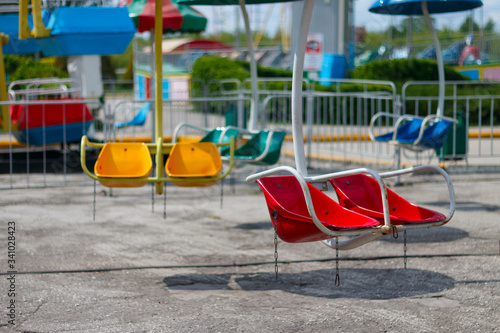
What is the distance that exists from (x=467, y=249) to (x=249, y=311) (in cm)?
253

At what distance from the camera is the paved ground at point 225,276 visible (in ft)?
14.0

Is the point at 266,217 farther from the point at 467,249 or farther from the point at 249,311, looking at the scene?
the point at 249,311

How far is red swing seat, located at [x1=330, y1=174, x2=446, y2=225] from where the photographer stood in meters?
4.84

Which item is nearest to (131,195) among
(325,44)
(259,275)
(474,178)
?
(259,275)

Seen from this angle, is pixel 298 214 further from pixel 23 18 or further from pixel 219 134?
pixel 23 18

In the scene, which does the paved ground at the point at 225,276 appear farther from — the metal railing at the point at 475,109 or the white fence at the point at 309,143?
the metal railing at the point at 475,109

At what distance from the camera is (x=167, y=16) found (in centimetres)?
1239

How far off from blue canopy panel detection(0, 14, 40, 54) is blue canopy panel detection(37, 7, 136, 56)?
114 centimetres

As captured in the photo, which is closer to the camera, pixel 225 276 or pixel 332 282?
pixel 332 282

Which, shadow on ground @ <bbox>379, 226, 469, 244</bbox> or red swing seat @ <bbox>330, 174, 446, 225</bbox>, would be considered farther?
shadow on ground @ <bbox>379, 226, 469, 244</bbox>

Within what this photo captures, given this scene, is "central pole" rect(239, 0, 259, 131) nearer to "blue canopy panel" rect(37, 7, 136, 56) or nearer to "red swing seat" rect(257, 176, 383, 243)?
"red swing seat" rect(257, 176, 383, 243)

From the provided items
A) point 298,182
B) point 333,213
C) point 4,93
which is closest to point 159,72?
point 298,182

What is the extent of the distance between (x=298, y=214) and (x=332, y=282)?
94 centimetres

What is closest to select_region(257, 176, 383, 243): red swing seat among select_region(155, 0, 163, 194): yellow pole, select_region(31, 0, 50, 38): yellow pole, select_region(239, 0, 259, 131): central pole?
select_region(155, 0, 163, 194): yellow pole
